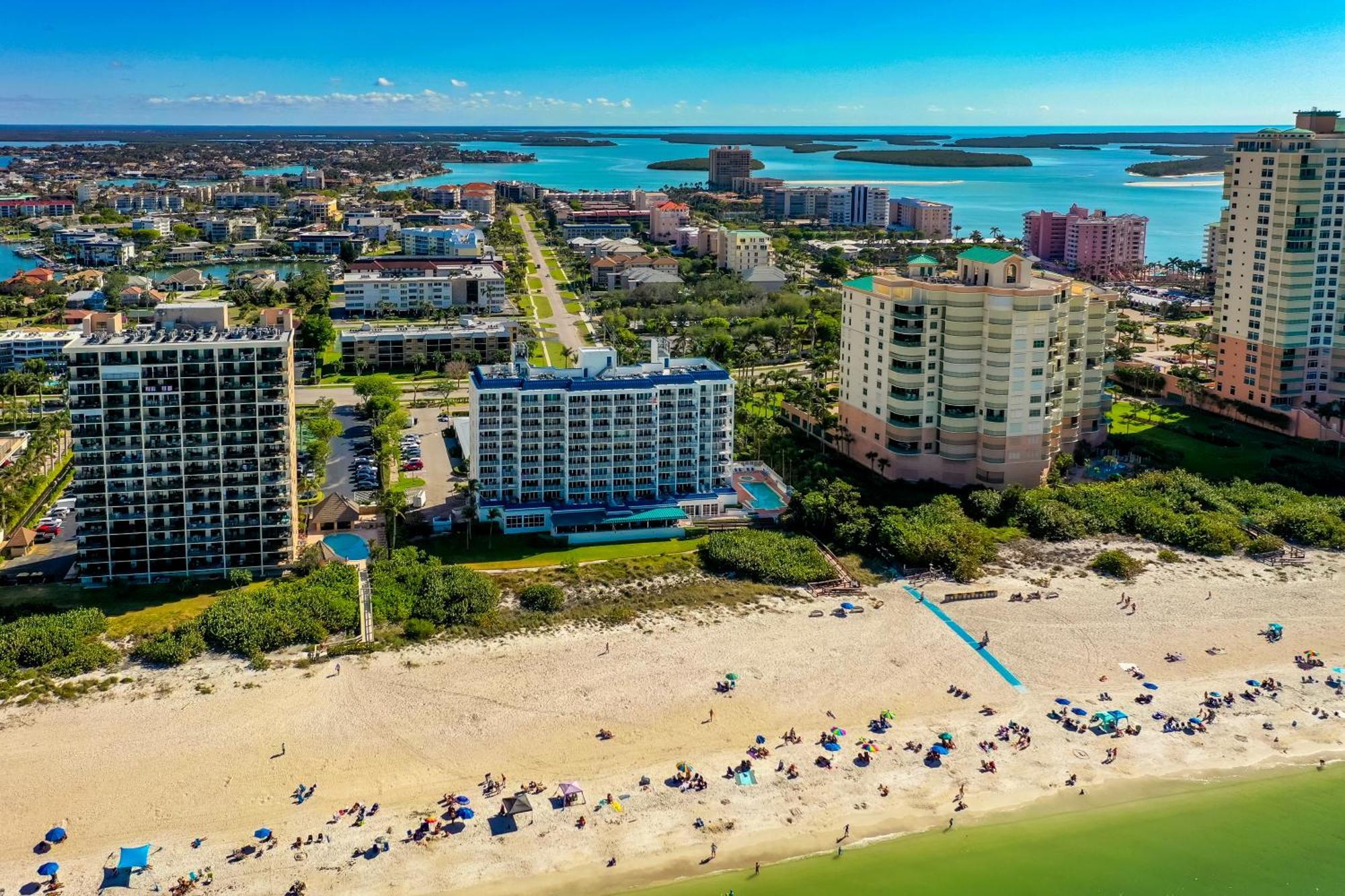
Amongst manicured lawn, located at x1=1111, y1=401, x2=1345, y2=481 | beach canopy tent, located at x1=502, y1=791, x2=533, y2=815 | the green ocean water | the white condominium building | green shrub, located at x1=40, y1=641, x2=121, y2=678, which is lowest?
the green ocean water

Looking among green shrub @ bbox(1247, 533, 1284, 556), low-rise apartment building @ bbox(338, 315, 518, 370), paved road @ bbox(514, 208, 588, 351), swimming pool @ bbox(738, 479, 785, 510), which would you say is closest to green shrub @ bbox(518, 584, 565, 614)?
swimming pool @ bbox(738, 479, 785, 510)

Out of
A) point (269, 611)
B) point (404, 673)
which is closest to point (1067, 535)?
point (404, 673)

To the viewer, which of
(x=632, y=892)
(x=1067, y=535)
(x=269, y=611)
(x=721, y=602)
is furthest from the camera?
(x=1067, y=535)

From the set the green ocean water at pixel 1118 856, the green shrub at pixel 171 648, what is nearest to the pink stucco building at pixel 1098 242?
the green ocean water at pixel 1118 856

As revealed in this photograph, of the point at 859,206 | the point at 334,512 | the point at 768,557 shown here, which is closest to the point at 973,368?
the point at 768,557

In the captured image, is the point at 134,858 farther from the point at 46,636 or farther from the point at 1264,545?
the point at 1264,545

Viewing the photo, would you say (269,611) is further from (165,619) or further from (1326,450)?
(1326,450)

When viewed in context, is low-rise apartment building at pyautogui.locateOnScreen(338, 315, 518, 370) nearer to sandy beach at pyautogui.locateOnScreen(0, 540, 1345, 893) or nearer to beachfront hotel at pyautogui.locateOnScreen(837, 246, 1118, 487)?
beachfront hotel at pyautogui.locateOnScreen(837, 246, 1118, 487)
